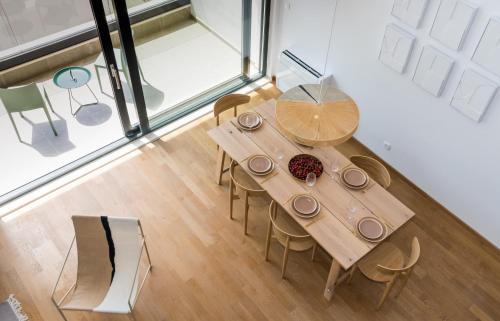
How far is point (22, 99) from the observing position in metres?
4.99

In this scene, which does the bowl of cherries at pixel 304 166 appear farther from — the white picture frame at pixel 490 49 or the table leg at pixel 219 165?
the white picture frame at pixel 490 49

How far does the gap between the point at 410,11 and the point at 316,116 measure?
168cm

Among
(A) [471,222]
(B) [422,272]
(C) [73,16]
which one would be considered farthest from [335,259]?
(C) [73,16]

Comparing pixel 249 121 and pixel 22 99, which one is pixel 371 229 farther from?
pixel 22 99

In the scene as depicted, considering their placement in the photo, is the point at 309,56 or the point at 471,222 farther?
the point at 309,56

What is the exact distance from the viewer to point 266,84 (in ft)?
20.2

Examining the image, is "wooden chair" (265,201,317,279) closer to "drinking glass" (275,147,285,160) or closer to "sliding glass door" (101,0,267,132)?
"drinking glass" (275,147,285,160)

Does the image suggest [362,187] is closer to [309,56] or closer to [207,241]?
[207,241]

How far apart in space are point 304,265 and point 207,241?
0.96 metres

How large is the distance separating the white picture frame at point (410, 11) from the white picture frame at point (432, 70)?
0.26 meters

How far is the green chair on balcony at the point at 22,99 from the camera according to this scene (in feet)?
16.1

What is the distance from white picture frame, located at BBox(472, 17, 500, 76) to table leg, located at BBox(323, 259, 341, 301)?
6.59ft

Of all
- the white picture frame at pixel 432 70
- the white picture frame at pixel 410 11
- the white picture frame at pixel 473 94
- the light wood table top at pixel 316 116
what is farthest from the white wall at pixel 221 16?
the white picture frame at pixel 473 94

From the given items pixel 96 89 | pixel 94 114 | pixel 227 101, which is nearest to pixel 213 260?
pixel 227 101
